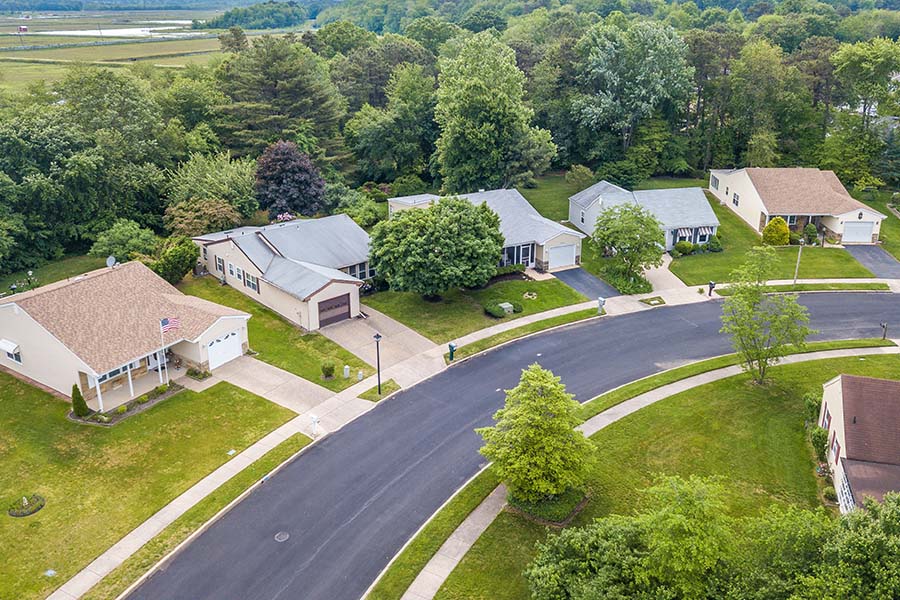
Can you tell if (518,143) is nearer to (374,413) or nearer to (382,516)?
(374,413)

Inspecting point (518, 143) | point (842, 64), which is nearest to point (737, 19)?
point (842, 64)

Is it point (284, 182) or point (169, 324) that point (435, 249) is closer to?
point (169, 324)

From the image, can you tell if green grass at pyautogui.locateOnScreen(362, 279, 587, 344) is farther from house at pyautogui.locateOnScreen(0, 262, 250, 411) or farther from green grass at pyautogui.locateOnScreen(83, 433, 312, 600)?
green grass at pyautogui.locateOnScreen(83, 433, 312, 600)

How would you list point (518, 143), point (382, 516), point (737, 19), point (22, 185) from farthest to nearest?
1. point (737, 19)
2. point (518, 143)
3. point (22, 185)
4. point (382, 516)

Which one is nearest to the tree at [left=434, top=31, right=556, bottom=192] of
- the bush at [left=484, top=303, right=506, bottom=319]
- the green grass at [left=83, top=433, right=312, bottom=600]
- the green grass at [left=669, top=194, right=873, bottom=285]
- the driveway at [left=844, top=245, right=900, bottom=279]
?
the green grass at [left=669, top=194, right=873, bottom=285]

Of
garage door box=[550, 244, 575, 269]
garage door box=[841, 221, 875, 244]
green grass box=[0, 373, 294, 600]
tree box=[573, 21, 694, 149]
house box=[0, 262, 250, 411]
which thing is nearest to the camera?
green grass box=[0, 373, 294, 600]

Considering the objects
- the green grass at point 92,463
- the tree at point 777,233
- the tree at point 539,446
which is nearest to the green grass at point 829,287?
the tree at point 777,233
